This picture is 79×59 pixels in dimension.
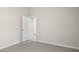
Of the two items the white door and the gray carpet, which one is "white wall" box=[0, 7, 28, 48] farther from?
the gray carpet

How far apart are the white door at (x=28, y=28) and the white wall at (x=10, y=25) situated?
18 cm

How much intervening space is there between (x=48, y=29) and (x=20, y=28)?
48.5 inches

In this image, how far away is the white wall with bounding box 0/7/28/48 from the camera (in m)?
3.07

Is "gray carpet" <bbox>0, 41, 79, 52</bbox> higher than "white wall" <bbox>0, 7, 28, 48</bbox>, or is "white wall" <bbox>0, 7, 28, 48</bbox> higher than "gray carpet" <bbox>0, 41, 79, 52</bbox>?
"white wall" <bbox>0, 7, 28, 48</bbox>

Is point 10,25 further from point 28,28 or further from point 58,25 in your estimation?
point 58,25

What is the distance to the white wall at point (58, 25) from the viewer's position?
Answer: 3.20m

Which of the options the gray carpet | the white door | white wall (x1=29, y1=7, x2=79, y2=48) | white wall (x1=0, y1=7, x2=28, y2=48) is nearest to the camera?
the gray carpet

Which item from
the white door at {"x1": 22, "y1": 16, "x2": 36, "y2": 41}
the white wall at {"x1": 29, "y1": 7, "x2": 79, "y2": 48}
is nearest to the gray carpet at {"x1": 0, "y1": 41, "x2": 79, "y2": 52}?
Result: the white door at {"x1": 22, "y1": 16, "x2": 36, "y2": 41}

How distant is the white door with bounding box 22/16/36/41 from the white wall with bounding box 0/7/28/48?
177 millimetres

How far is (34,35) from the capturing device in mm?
3768

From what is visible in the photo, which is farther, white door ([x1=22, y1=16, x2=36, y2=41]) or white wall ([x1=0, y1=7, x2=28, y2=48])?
white door ([x1=22, y1=16, x2=36, y2=41])
